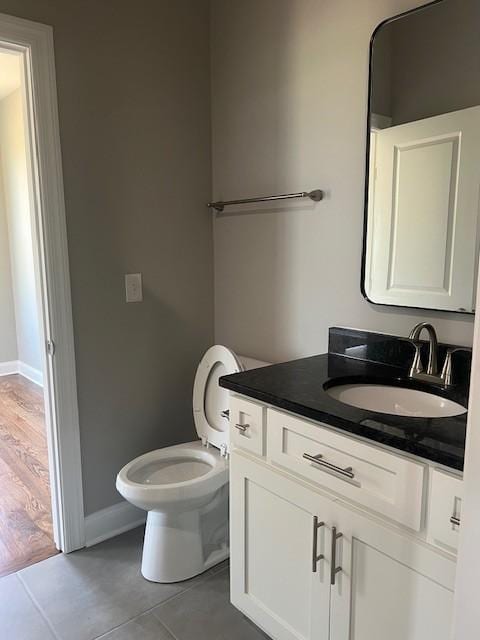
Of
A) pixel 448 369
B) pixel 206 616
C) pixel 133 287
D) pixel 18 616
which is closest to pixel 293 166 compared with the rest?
pixel 133 287

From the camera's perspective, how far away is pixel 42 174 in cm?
184

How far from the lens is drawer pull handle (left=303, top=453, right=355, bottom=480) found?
1.20 m

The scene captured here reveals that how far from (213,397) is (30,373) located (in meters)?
3.17

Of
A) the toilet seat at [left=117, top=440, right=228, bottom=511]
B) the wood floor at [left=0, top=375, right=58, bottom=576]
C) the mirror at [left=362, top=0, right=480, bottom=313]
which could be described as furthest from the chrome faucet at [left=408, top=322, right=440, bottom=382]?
the wood floor at [left=0, top=375, right=58, bottom=576]

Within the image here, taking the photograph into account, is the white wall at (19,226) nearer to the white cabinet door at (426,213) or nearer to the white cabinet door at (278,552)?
the white cabinet door at (278,552)

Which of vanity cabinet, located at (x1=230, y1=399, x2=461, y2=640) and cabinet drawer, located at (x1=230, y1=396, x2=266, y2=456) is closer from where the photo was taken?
vanity cabinet, located at (x1=230, y1=399, x2=461, y2=640)

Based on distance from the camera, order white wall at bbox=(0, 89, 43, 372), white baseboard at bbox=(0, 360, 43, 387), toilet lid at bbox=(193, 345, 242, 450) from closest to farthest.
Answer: toilet lid at bbox=(193, 345, 242, 450)
white wall at bbox=(0, 89, 43, 372)
white baseboard at bbox=(0, 360, 43, 387)

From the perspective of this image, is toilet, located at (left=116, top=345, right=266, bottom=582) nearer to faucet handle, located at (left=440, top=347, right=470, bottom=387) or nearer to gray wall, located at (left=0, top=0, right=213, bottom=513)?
gray wall, located at (left=0, top=0, right=213, bottom=513)

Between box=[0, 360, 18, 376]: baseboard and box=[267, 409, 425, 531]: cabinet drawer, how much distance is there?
4.18 meters

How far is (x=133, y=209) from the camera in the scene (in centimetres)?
210

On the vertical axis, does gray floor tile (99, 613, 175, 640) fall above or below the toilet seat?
below

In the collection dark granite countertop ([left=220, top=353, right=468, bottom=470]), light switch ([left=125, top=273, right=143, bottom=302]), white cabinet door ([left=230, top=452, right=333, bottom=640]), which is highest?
light switch ([left=125, top=273, right=143, bottom=302])

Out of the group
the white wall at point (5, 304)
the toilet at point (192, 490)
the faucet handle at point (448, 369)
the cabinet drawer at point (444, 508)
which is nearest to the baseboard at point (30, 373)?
the white wall at point (5, 304)

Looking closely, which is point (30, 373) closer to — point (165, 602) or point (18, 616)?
point (18, 616)
